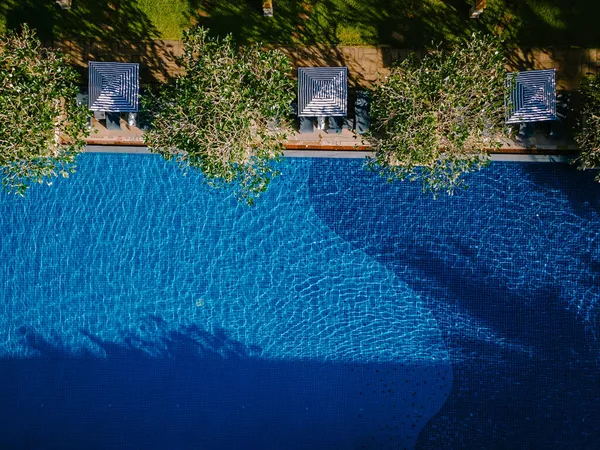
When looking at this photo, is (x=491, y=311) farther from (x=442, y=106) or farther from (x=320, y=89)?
(x=320, y=89)

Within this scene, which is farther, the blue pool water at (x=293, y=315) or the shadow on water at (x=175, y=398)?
the shadow on water at (x=175, y=398)

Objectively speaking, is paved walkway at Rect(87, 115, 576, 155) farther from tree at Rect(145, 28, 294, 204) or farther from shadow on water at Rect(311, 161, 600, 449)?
tree at Rect(145, 28, 294, 204)

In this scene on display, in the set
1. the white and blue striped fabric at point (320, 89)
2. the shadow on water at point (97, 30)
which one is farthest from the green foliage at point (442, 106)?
the shadow on water at point (97, 30)

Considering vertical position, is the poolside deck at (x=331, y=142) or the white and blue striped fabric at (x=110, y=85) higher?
the white and blue striped fabric at (x=110, y=85)

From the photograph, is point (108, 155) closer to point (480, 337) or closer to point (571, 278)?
point (480, 337)

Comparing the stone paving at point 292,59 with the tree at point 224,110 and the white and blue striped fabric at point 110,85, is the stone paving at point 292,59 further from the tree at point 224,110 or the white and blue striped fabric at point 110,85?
the tree at point 224,110

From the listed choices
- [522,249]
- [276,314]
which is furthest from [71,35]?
[522,249]
